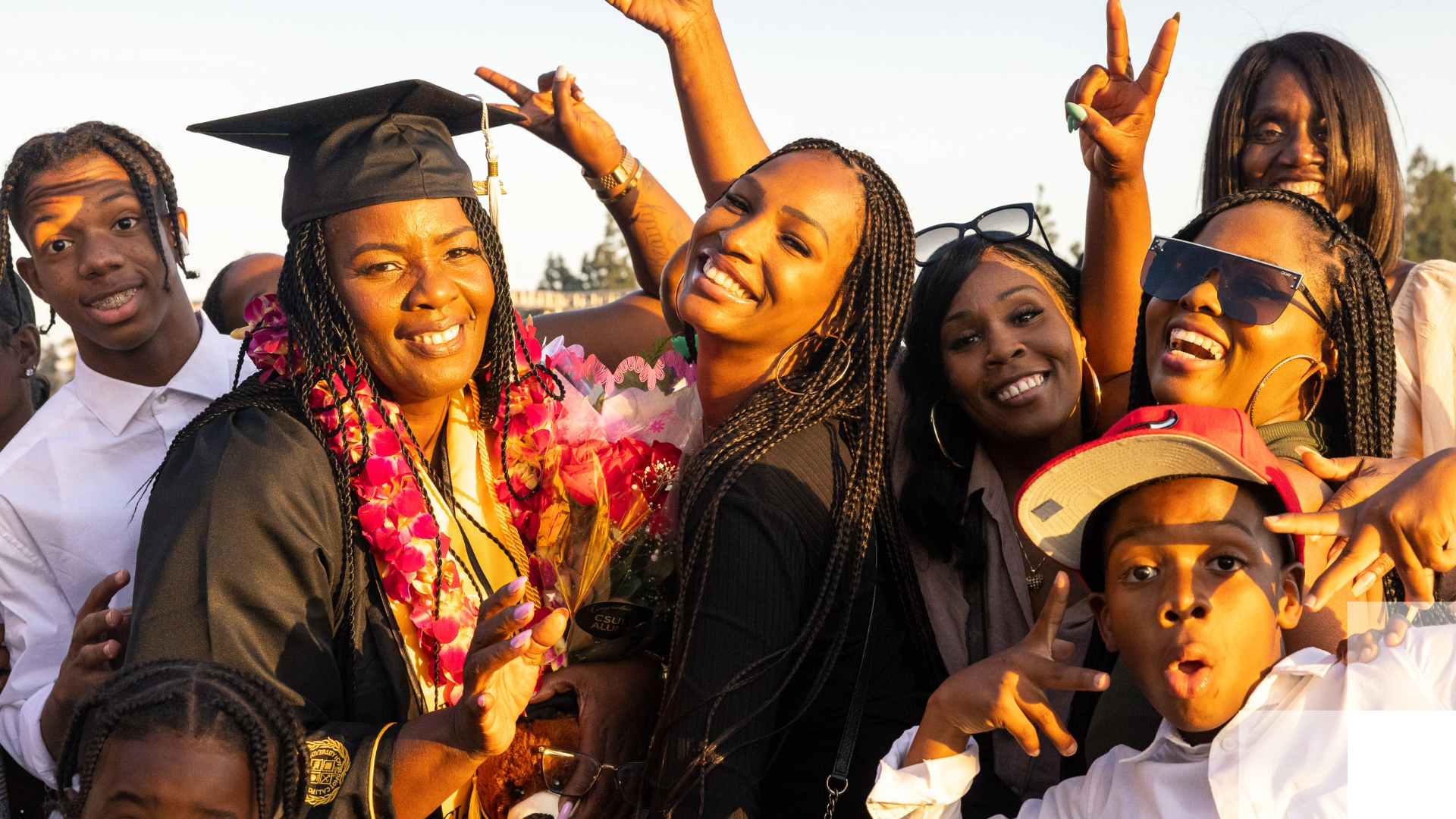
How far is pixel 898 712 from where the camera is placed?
3.08m

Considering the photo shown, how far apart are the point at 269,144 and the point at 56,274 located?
1071 mm

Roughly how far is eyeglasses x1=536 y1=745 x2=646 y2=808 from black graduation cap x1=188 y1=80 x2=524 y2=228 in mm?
1489

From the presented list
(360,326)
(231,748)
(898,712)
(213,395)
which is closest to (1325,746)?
(898,712)

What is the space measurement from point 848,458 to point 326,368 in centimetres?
138

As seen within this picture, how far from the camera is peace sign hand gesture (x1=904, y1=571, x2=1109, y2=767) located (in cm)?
247

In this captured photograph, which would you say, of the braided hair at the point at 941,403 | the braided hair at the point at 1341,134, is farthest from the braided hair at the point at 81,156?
the braided hair at the point at 1341,134

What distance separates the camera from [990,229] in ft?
13.1

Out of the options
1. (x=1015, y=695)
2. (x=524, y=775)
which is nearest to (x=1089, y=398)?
(x=1015, y=695)

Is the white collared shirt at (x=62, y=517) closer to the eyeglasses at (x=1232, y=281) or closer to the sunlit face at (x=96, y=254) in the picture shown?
the sunlit face at (x=96, y=254)

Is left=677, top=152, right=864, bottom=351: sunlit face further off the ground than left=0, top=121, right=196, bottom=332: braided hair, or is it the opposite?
left=0, top=121, right=196, bottom=332: braided hair

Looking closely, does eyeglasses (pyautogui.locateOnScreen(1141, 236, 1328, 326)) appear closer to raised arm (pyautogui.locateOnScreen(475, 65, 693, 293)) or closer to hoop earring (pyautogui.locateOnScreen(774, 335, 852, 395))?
hoop earring (pyautogui.locateOnScreen(774, 335, 852, 395))

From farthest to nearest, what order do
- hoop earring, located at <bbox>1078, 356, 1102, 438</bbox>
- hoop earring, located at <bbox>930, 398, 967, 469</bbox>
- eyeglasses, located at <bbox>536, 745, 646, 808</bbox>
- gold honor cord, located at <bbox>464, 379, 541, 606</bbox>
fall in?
1. hoop earring, located at <bbox>1078, 356, 1102, 438</bbox>
2. hoop earring, located at <bbox>930, 398, 967, 469</bbox>
3. gold honor cord, located at <bbox>464, 379, 541, 606</bbox>
4. eyeglasses, located at <bbox>536, 745, 646, 808</bbox>

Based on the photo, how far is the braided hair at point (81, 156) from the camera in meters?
3.97

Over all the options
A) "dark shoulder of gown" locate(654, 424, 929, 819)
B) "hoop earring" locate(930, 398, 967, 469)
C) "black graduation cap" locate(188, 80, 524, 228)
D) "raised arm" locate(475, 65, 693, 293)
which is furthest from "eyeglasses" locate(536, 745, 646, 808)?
"raised arm" locate(475, 65, 693, 293)
